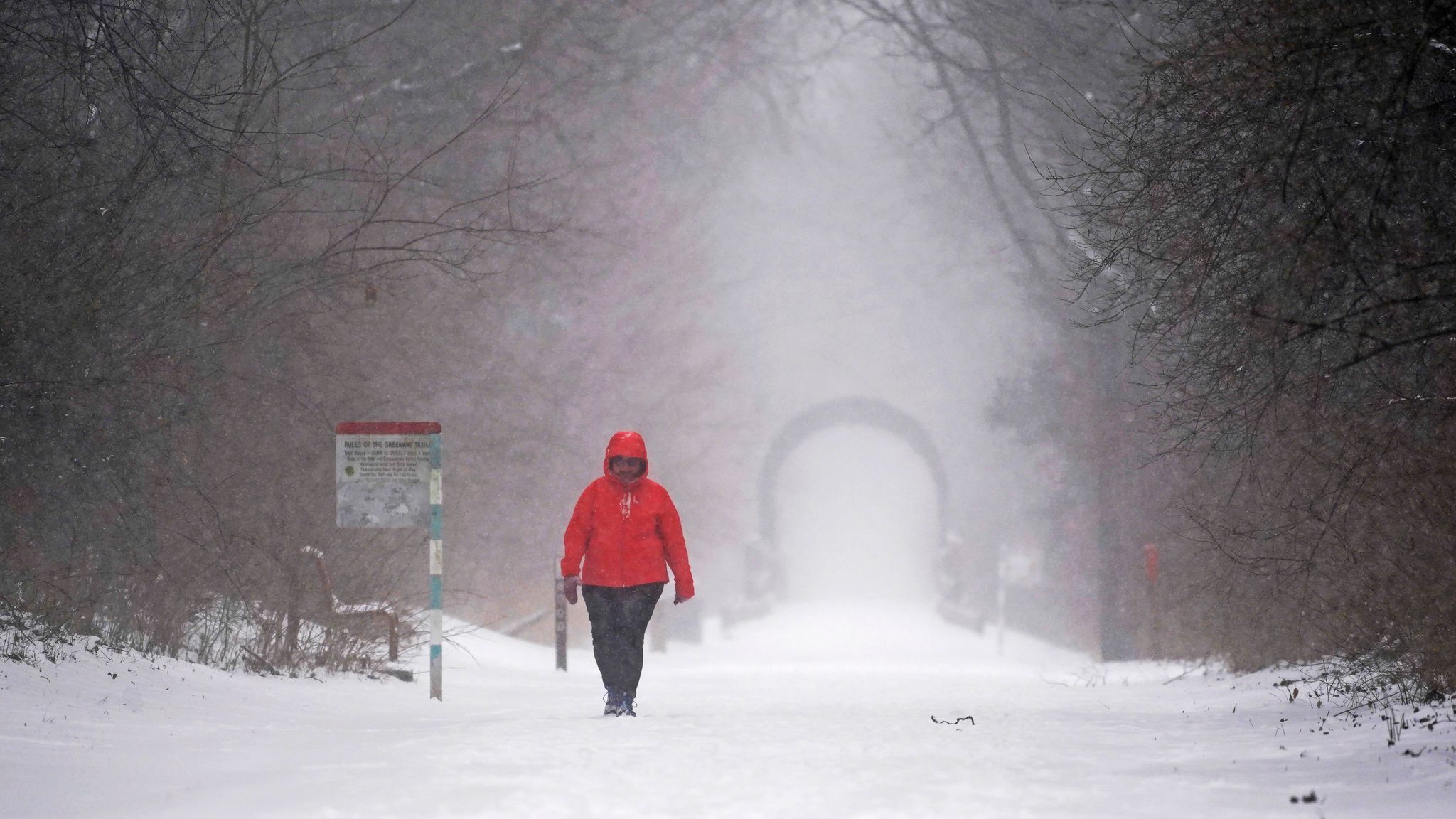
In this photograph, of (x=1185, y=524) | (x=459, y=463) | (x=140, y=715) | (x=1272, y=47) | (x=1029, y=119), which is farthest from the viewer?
(x=1029, y=119)

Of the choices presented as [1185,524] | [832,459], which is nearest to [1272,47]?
[1185,524]

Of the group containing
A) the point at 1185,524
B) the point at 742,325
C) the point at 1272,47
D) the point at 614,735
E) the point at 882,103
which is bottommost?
the point at 614,735

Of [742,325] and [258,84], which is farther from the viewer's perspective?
[742,325]

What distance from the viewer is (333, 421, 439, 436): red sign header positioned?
33.2ft

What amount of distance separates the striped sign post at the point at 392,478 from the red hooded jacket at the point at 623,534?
144 cm

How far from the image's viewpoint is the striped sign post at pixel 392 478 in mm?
10219

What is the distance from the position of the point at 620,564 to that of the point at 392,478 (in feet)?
6.57

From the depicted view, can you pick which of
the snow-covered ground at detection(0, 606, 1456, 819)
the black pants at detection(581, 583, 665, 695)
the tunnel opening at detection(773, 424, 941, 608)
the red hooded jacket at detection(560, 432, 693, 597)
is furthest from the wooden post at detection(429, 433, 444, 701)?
the tunnel opening at detection(773, 424, 941, 608)

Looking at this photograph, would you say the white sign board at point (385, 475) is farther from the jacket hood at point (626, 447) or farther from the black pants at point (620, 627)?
the black pants at point (620, 627)

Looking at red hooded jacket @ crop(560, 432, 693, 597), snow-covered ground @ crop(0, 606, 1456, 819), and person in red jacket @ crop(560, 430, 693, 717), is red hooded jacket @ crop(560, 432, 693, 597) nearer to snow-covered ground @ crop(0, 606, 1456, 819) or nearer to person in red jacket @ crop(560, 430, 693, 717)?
person in red jacket @ crop(560, 430, 693, 717)

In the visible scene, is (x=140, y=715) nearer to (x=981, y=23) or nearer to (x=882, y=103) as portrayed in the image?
(x=981, y=23)

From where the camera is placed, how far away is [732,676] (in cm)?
1839

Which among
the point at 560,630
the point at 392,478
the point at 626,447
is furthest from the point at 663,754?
the point at 560,630

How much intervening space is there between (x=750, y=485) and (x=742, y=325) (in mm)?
5471
